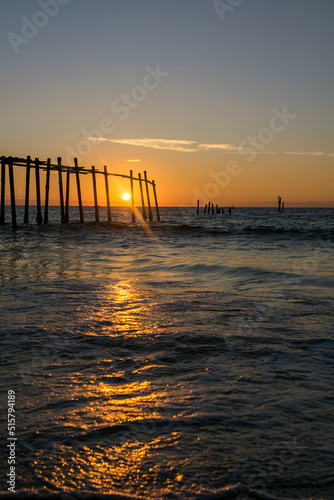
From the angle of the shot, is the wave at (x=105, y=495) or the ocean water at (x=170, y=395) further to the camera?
the ocean water at (x=170, y=395)

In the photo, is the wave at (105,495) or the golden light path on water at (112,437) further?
the golden light path on water at (112,437)

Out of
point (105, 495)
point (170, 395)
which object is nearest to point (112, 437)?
point (105, 495)

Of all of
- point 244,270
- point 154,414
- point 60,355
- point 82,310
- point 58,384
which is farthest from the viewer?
point 244,270

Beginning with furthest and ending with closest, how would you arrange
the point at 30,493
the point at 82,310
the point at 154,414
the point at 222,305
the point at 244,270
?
the point at 244,270, the point at 222,305, the point at 82,310, the point at 154,414, the point at 30,493

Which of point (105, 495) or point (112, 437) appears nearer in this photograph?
point (105, 495)

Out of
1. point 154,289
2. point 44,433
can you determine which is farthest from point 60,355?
point 154,289

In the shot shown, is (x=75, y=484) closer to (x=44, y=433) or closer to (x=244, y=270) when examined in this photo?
(x=44, y=433)

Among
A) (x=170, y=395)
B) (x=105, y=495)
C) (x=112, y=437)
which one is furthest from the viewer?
(x=170, y=395)

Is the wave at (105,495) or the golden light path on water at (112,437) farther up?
the golden light path on water at (112,437)

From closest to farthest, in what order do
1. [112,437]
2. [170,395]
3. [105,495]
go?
[105,495] < [112,437] < [170,395]

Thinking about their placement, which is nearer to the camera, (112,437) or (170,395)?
(112,437)

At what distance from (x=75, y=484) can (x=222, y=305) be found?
453cm

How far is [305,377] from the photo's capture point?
3547 millimetres

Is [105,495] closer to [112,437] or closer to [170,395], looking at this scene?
[112,437]
